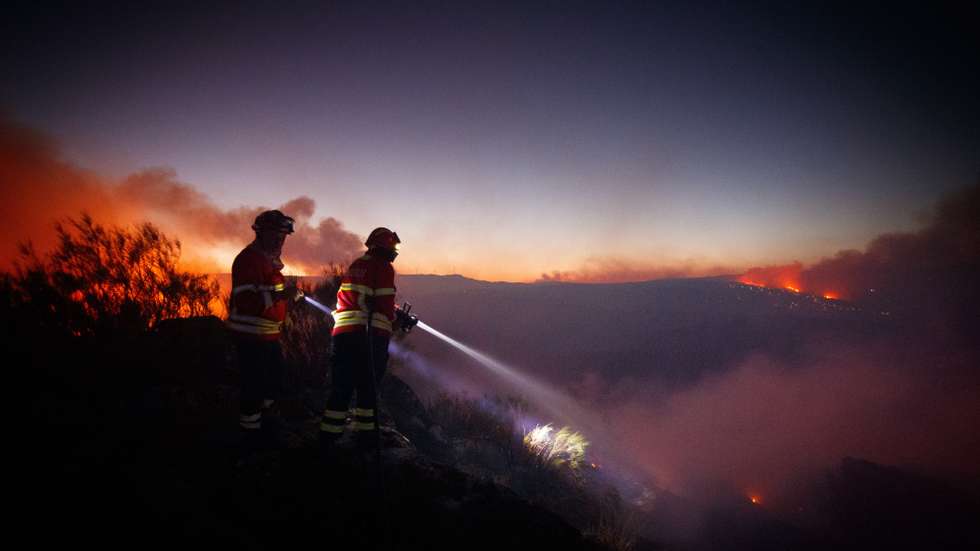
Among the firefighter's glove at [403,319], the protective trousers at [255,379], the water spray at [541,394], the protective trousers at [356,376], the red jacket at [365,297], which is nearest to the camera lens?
the protective trousers at [255,379]

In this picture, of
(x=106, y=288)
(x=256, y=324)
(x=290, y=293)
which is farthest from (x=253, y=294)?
(x=106, y=288)

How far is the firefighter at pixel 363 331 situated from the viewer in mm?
3787

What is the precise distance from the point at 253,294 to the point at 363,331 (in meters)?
1.19

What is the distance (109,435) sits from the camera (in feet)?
10.6

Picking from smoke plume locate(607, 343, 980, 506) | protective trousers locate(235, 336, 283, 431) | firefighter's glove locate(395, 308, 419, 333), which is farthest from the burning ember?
smoke plume locate(607, 343, 980, 506)

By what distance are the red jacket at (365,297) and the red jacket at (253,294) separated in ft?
2.26

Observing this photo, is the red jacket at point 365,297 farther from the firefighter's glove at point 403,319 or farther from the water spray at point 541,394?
the water spray at point 541,394

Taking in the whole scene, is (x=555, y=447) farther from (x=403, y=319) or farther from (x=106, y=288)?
(x=106, y=288)

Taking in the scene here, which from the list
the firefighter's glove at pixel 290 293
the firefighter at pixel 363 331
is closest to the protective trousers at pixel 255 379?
the firefighter's glove at pixel 290 293

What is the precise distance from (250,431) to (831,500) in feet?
108

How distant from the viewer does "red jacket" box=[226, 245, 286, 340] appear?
3521mm

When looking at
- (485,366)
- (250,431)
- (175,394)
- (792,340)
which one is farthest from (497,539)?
(792,340)

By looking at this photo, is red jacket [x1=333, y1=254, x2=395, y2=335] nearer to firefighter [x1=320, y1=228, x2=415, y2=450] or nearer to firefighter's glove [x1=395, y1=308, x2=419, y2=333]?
firefighter [x1=320, y1=228, x2=415, y2=450]

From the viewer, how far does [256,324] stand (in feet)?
11.8
